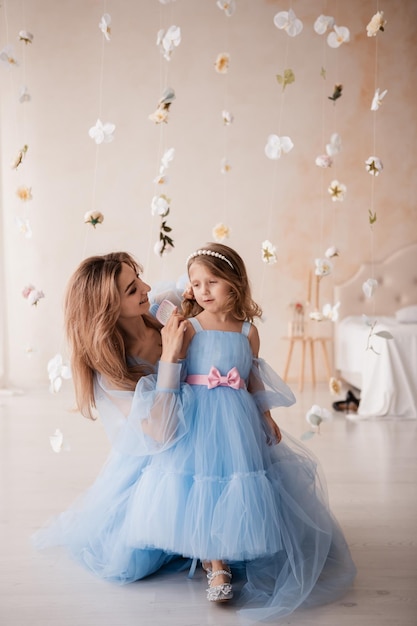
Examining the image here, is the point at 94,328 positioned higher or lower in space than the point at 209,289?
lower

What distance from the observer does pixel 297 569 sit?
1.89 m

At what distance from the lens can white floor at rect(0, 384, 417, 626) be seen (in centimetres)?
178

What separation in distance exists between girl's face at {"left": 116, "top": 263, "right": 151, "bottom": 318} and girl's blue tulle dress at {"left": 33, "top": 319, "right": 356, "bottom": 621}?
18 cm

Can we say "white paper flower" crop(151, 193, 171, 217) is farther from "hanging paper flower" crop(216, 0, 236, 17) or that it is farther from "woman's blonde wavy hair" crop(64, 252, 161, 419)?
"hanging paper flower" crop(216, 0, 236, 17)

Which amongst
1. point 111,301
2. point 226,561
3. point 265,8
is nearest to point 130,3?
point 265,8

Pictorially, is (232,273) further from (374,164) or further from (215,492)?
(374,164)

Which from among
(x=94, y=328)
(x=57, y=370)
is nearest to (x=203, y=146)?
(x=57, y=370)

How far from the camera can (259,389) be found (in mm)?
2146

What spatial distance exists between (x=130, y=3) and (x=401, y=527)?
4916mm

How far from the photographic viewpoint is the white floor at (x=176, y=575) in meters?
1.78

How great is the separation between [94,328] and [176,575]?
745 mm

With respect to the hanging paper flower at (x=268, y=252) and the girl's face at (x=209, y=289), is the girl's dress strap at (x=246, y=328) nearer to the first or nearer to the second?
the girl's face at (x=209, y=289)

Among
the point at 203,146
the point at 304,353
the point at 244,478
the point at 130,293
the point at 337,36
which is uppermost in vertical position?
the point at 203,146

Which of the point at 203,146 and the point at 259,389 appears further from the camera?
the point at 203,146
